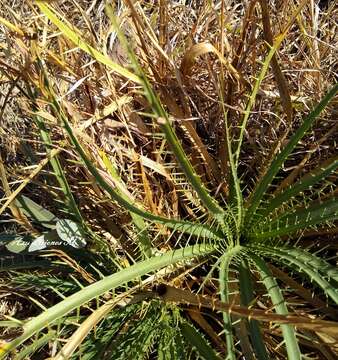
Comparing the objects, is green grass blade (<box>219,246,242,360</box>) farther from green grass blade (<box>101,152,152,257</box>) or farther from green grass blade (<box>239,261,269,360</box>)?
green grass blade (<box>101,152,152,257</box>)

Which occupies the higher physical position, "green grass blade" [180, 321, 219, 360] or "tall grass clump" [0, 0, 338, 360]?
"tall grass clump" [0, 0, 338, 360]

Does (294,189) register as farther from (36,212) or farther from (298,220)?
(36,212)

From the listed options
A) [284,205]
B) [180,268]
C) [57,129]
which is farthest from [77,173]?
[284,205]

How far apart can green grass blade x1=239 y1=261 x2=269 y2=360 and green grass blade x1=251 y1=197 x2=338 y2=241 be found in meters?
0.06

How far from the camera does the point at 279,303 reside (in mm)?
715

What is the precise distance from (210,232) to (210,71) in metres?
0.27

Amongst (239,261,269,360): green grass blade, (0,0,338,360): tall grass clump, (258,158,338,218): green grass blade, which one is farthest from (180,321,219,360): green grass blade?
(258,158,338,218): green grass blade

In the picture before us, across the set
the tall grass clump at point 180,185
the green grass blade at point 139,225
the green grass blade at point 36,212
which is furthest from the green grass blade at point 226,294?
the green grass blade at point 36,212

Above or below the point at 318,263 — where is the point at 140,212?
above

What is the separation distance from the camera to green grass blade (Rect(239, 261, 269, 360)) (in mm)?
730

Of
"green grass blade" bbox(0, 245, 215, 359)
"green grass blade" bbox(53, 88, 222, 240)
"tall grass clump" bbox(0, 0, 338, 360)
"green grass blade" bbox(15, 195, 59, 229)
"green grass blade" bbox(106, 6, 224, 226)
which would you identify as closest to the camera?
"green grass blade" bbox(106, 6, 224, 226)

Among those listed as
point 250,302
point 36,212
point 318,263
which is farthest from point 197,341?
point 36,212

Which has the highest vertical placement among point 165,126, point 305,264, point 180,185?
point 165,126

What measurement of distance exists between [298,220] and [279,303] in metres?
0.15
